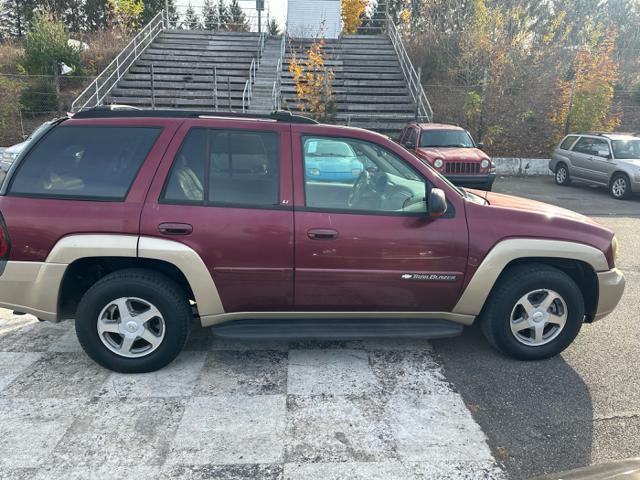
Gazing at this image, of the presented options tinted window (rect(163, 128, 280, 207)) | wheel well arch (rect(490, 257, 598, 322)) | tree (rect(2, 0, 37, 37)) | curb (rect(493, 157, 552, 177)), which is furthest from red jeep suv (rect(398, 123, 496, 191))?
tree (rect(2, 0, 37, 37))

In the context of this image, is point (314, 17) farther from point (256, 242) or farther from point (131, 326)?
point (131, 326)

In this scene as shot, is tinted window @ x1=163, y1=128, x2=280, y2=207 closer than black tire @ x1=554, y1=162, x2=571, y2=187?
Yes

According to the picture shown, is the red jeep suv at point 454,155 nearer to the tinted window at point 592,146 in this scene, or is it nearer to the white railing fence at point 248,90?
the tinted window at point 592,146

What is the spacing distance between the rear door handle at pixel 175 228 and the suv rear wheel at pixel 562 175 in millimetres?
13253

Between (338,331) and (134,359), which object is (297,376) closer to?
(338,331)

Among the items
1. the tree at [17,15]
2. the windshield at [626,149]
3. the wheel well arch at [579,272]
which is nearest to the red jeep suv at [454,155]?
the windshield at [626,149]

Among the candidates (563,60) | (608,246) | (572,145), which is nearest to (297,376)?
(608,246)

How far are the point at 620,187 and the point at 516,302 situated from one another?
10324mm

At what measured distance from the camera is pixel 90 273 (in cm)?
362

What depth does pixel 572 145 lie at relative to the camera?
1366 cm

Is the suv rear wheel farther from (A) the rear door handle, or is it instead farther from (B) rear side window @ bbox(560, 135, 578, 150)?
(A) the rear door handle

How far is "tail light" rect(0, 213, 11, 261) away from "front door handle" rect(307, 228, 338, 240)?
2.03m

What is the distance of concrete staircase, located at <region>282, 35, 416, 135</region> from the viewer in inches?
717

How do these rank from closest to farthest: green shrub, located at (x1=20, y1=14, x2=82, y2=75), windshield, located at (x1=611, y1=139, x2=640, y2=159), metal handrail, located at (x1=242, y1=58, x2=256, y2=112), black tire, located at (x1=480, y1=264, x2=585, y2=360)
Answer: black tire, located at (x1=480, y1=264, x2=585, y2=360) < windshield, located at (x1=611, y1=139, x2=640, y2=159) < metal handrail, located at (x1=242, y1=58, x2=256, y2=112) < green shrub, located at (x1=20, y1=14, x2=82, y2=75)
